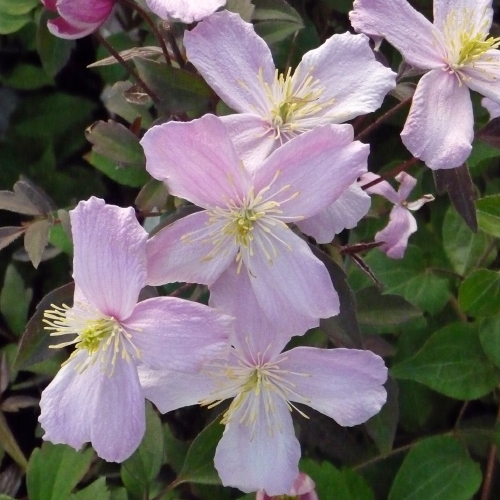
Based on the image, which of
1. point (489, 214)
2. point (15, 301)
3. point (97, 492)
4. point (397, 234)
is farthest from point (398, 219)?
point (15, 301)

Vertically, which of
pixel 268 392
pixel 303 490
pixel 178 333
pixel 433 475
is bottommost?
pixel 433 475

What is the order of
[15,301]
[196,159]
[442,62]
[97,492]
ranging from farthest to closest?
[15,301] → [97,492] → [442,62] → [196,159]

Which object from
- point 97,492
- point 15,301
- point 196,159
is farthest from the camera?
point 15,301

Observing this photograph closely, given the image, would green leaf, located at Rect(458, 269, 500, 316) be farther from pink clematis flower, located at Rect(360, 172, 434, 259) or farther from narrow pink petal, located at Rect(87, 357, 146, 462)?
narrow pink petal, located at Rect(87, 357, 146, 462)

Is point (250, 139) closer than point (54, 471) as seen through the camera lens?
Yes

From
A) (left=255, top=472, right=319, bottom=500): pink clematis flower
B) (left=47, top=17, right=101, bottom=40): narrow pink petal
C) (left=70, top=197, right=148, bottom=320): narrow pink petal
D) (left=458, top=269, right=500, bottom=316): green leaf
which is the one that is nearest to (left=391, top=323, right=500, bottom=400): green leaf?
(left=458, top=269, right=500, bottom=316): green leaf

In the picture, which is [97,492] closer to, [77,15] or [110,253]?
[110,253]

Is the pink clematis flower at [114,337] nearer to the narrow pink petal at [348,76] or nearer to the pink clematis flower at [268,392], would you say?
the pink clematis flower at [268,392]
